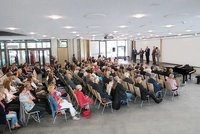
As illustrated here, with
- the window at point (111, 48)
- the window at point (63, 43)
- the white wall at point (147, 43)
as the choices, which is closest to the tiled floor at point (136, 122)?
the white wall at point (147, 43)

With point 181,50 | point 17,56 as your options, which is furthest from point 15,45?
point 181,50

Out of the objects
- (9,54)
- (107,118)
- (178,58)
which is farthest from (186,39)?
(9,54)

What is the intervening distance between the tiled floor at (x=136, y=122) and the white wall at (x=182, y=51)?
8.56m

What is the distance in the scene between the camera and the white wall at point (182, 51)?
14.3 metres

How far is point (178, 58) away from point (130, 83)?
10874mm

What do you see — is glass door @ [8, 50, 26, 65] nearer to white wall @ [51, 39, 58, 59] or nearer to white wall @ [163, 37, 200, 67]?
white wall @ [51, 39, 58, 59]

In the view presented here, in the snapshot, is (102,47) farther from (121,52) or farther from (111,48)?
(121,52)

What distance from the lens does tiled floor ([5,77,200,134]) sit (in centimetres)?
503

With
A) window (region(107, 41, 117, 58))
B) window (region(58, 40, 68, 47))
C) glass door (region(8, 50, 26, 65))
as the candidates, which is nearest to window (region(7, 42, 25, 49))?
glass door (region(8, 50, 26, 65))

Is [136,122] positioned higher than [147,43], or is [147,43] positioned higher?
[147,43]

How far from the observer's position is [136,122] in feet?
18.1

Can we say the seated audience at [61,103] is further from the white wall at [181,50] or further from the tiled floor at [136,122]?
the white wall at [181,50]

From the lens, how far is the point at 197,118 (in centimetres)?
571

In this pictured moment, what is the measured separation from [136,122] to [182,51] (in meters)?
12.4
